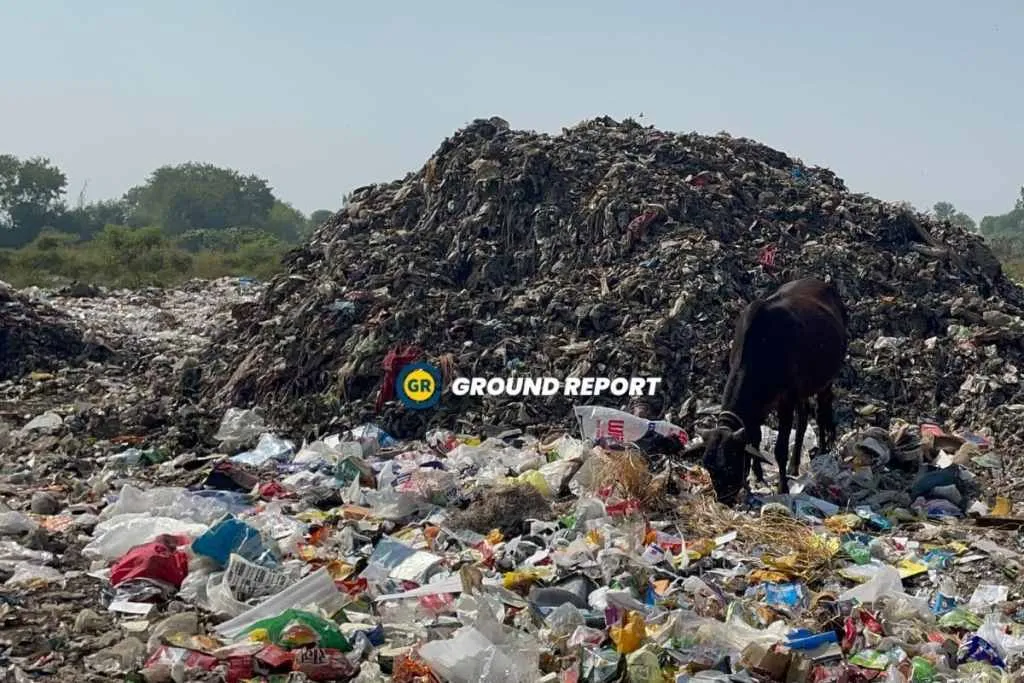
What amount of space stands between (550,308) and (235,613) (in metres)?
5.76

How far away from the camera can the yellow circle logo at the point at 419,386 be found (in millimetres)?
9637

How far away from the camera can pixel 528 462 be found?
7754 millimetres

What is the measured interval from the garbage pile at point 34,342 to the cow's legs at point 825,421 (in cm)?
917

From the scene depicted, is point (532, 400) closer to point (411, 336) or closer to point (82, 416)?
point (411, 336)

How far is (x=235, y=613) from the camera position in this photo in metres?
5.19

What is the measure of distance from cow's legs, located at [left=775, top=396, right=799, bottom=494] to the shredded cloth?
351 centimetres

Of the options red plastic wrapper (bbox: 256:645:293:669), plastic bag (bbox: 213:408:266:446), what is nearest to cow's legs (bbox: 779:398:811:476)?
plastic bag (bbox: 213:408:266:446)

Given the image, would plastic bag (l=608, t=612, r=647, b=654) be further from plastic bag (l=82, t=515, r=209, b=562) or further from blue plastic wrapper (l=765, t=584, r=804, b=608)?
plastic bag (l=82, t=515, r=209, b=562)

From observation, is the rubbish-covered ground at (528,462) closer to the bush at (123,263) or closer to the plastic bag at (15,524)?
the plastic bag at (15,524)

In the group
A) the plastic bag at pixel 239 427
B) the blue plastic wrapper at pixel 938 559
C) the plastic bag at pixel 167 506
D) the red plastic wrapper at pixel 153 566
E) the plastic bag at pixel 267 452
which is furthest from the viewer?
the plastic bag at pixel 239 427

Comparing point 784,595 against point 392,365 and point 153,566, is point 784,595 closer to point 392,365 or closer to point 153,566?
point 153,566

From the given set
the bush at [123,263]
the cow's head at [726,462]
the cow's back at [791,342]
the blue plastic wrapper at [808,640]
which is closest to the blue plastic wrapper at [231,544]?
the blue plastic wrapper at [808,640]

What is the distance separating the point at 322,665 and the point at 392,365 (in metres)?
5.34

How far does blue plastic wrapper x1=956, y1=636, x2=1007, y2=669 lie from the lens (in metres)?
4.54
